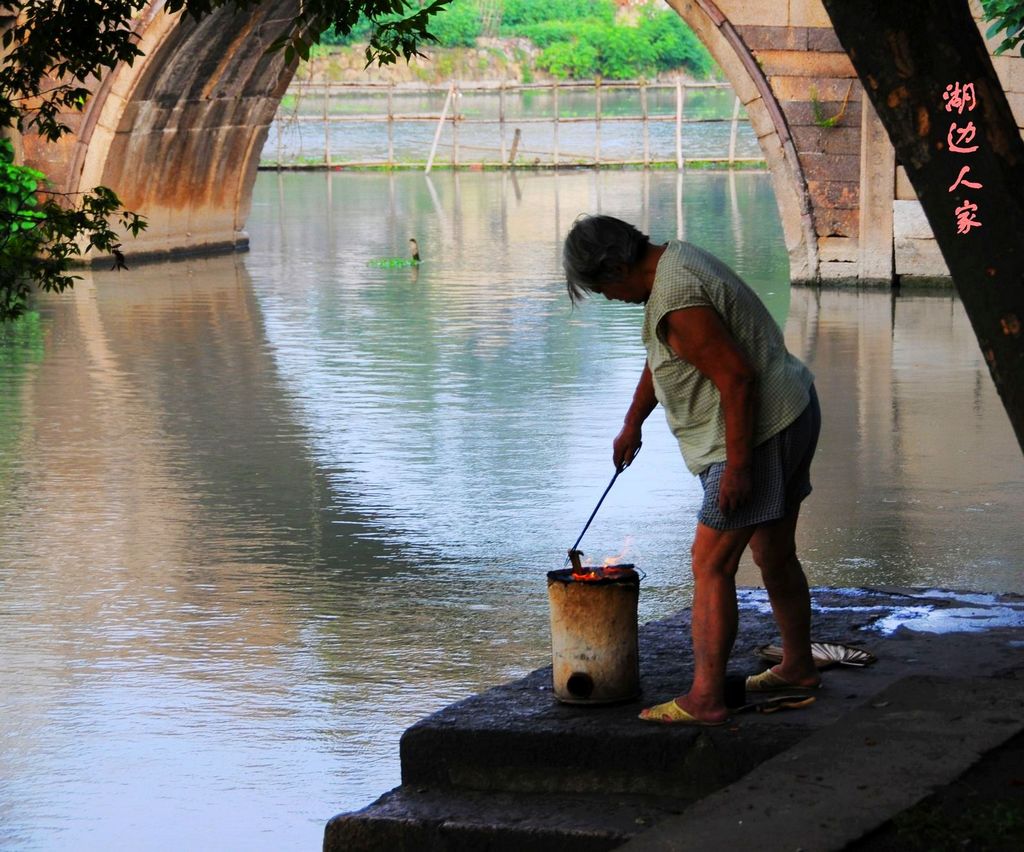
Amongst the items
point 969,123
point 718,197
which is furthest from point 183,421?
point 718,197

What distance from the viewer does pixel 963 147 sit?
12.6ft

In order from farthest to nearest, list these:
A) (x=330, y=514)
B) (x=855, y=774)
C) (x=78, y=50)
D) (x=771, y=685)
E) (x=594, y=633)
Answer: (x=330, y=514) < (x=78, y=50) < (x=771, y=685) < (x=594, y=633) < (x=855, y=774)

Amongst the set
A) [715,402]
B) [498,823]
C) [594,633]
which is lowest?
[498,823]

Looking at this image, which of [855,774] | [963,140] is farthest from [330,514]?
[963,140]

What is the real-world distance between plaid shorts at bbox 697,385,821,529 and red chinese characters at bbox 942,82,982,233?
0.85 metres

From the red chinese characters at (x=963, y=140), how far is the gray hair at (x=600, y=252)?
34.0 inches

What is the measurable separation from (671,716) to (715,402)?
0.82 meters

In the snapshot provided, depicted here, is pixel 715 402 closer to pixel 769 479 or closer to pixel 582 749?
pixel 769 479

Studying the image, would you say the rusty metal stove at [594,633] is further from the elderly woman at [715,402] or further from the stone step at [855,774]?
the stone step at [855,774]

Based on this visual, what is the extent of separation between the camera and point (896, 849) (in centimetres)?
364

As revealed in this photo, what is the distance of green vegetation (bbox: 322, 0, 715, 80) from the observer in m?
59.2

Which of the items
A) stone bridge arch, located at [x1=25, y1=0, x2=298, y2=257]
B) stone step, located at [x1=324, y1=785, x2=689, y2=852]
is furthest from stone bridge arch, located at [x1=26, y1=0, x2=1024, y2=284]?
stone step, located at [x1=324, y1=785, x2=689, y2=852]

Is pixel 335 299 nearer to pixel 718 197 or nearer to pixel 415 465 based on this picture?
pixel 415 465

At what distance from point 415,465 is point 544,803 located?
4633 mm
